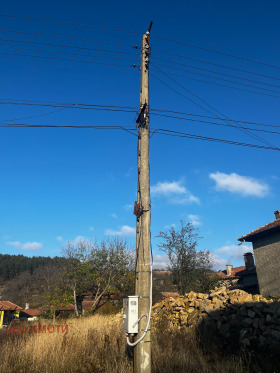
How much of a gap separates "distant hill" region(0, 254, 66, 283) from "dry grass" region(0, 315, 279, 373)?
8355cm

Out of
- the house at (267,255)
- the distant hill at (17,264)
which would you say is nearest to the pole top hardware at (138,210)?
the house at (267,255)

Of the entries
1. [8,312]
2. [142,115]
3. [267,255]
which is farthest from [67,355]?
[8,312]

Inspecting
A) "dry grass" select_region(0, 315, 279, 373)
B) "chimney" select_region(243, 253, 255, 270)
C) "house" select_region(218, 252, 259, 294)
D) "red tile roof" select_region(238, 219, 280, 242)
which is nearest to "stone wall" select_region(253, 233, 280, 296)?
"red tile roof" select_region(238, 219, 280, 242)

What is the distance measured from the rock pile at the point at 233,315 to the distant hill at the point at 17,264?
266 feet

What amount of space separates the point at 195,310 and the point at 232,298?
1621 mm

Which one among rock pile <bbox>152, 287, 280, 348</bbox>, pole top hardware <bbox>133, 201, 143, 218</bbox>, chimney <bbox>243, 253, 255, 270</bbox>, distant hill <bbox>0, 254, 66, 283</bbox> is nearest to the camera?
pole top hardware <bbox>133, 201, 143, 218</bbox>

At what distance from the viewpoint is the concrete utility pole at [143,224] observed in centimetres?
436

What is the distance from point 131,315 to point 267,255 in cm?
1777

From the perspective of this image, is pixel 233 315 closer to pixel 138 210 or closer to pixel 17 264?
pixel 138 210

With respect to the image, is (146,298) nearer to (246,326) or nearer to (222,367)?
(222,367)

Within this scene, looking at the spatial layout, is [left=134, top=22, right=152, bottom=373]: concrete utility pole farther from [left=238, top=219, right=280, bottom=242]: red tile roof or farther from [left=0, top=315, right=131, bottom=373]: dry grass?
[left=238, top=219, right=280, bottom=242]: red tile roof

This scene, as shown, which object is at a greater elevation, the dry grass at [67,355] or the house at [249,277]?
the house at [249,277]

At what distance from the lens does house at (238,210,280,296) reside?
722 inches

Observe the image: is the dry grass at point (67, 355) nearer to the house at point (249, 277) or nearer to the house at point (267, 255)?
the house at point (267, 255)
